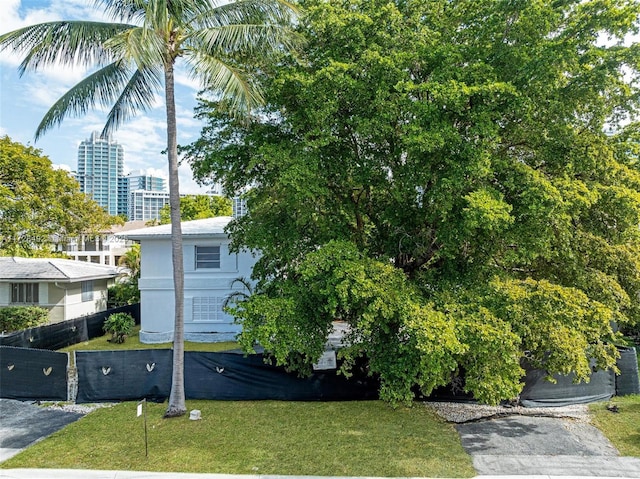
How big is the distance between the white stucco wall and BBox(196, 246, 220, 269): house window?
0.56 feet

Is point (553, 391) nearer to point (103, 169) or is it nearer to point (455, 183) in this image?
point (455, 183)

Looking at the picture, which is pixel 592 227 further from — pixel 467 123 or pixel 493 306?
pixel 467 123

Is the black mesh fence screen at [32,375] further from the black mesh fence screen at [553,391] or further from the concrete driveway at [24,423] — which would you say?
the black mesh fence screen at [553,391]

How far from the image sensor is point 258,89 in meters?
9.40

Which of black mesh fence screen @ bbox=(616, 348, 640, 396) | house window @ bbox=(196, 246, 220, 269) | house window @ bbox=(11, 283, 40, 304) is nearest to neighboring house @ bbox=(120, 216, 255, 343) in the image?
house window @ bbox=(196, 246, 220, 269)

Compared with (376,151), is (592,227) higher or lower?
lower

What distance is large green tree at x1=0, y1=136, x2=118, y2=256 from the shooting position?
18.4 metres

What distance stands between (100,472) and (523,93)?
10191 mm

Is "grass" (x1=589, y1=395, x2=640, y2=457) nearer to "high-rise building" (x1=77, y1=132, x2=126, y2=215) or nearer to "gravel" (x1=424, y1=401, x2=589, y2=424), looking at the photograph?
"gravel" (x1=424, y1=401, x2=589, y2=424)

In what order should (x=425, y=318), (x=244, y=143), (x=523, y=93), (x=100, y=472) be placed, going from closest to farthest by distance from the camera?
(x=100, y=472)
(x=425, y=318)
(x=523, y=93)
(x=244, y=143)

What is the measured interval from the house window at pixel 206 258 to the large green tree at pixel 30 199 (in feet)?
25.0

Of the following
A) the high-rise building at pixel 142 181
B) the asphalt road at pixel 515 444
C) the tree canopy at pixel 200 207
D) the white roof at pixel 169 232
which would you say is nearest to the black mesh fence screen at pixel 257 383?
the asphalt road at pixel 515 444

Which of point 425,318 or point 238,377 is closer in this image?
point 425,318

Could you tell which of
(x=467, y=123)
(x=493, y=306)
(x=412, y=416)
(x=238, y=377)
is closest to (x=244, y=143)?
(x=467, y=123)
